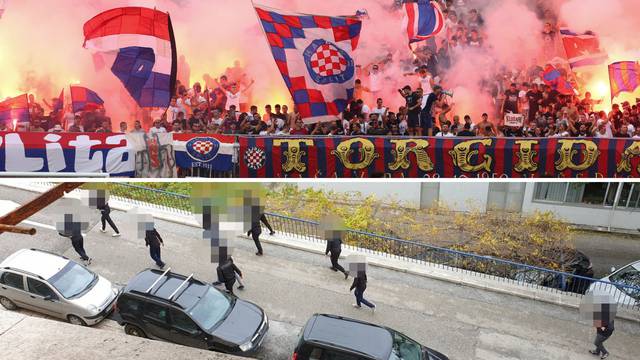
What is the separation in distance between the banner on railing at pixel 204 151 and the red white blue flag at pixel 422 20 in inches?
180

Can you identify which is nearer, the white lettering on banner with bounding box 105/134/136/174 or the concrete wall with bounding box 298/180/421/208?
the white lettering on banner with bounding box 105/134/136/174

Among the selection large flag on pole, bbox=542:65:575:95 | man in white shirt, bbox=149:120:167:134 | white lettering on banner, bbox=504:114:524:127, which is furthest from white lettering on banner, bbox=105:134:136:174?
large flag on pole, bbox=542:65:575:95

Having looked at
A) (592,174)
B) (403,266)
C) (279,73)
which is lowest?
(403,266)

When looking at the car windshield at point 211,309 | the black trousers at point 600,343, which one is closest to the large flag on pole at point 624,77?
the black trousers at point 600,343

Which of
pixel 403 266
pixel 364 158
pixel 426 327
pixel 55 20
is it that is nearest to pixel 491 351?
pixel 426 327

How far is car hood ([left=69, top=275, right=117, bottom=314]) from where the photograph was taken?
8031mm

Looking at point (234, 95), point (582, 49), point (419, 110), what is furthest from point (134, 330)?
point (582, 49)

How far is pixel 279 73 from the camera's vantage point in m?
11.0

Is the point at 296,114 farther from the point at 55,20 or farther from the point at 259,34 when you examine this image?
the point at 55,20

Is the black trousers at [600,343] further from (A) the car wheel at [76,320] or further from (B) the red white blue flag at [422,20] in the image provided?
(A) the car wheel at [76,320]

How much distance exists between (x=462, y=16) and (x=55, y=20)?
8.52m

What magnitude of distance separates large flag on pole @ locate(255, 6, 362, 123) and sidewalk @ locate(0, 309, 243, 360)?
5531 mm

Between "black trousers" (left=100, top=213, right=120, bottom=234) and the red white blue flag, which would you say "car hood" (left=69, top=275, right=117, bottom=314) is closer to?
"black trousers" (left=100, top=213, right=120, bottom=234)

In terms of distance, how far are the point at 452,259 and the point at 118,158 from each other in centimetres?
726
